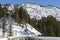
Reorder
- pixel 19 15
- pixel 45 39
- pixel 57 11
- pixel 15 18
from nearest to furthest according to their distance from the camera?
pixel 45 39 → pixel 15 18 → pixel 19 15 → pixel 57 11

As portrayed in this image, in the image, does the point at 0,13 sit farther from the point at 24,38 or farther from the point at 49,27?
the point at 24,38

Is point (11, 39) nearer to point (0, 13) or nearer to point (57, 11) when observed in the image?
point (0, 13)

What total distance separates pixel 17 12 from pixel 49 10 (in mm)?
85545

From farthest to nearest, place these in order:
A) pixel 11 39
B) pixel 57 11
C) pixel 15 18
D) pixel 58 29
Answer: pixel 57 11
pixel 15 18
pixel 58 29
pixel 11 39

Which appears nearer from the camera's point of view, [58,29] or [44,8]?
[58,29]

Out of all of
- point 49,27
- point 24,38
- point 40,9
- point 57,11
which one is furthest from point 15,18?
point 57,11

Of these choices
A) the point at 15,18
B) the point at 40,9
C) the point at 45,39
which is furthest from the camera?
the point at 40,9

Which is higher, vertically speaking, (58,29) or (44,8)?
(44,8)

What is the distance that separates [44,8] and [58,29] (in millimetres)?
92828

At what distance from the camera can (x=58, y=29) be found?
32188 millimetres

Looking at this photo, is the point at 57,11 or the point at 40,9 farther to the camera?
the point at 57,11

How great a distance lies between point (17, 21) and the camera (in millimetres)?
33375

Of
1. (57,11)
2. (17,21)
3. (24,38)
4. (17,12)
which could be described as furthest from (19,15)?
(57,11)

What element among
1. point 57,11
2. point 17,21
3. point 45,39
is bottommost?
point 45,39
